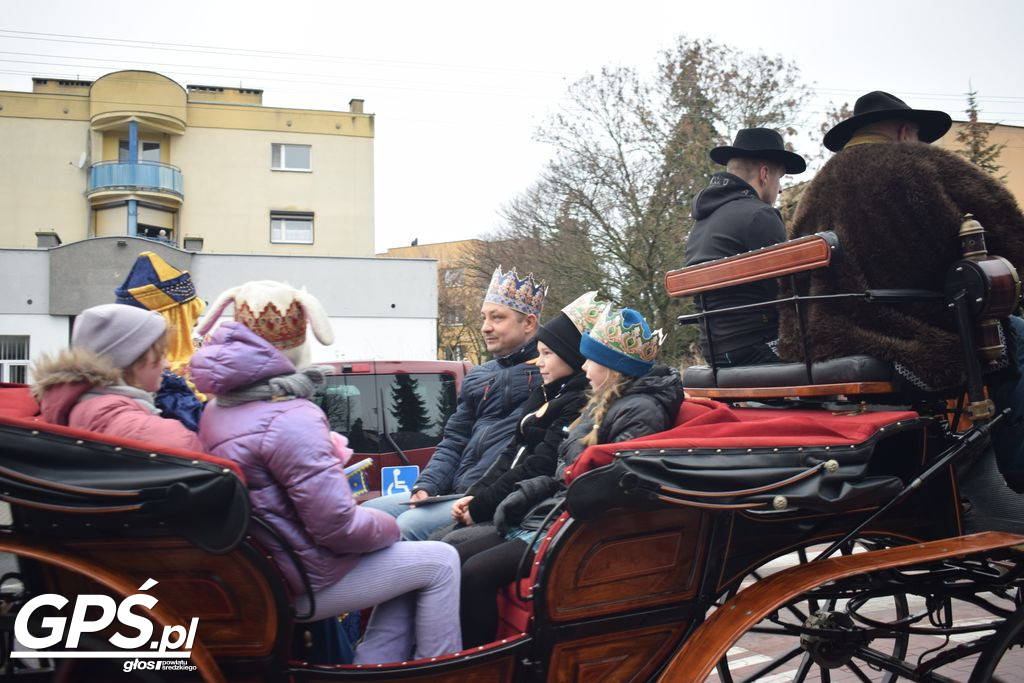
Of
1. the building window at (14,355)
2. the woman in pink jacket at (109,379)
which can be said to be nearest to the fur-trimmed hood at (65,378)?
the woman in pink jacket at (109,379)

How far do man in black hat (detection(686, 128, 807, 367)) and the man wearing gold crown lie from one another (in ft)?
2.60

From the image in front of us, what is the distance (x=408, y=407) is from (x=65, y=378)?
4.68 metres

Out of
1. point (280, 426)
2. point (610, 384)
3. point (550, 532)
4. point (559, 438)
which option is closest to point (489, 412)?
point (559, 438)

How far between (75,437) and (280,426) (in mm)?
505

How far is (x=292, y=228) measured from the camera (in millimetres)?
28938

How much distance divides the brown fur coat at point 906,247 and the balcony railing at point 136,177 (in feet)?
92.1

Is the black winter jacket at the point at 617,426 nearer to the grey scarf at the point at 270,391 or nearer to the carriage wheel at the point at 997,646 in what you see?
the grey scarf at the point at 270,391

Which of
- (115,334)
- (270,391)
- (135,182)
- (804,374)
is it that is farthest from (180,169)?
(804,374)

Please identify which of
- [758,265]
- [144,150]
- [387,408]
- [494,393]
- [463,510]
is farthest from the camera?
[144,150]

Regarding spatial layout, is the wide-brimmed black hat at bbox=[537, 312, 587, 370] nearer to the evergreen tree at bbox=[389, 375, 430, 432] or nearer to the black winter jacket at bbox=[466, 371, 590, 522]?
the black winter jacket at bbox=[466, 371, 590, 522]

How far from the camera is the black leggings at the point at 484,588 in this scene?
2713 mm

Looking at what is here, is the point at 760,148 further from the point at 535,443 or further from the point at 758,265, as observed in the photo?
the point at 535,443

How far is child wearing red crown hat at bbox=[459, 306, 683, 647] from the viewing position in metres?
2.86

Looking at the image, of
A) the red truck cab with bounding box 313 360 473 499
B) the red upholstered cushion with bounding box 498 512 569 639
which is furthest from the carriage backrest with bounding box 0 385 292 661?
the red truck cab with bounding box 313 360 473 499
